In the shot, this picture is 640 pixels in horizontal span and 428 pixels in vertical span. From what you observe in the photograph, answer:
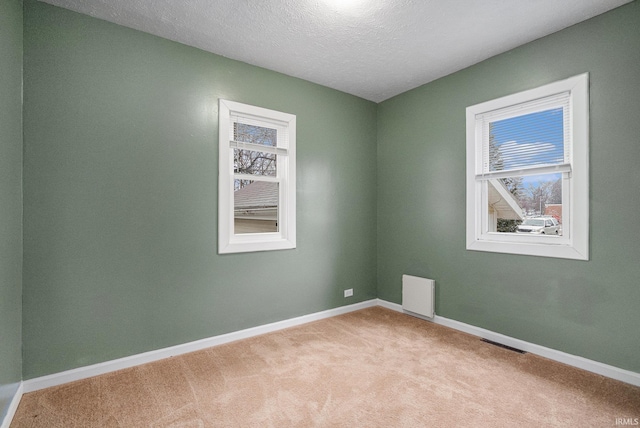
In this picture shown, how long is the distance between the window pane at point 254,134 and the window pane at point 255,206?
0.45 m

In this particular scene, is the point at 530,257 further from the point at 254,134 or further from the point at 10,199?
the point at 10,199

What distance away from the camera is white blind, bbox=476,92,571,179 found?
2758mm

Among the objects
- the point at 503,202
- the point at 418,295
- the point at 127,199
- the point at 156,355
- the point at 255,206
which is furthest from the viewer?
the point at 418,295

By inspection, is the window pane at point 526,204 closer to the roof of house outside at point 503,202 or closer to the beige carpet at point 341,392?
the roof of house outside at point 503,202

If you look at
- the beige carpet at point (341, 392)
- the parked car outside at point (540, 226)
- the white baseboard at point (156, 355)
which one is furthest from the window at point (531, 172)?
the white baseboard at point (156, 355)

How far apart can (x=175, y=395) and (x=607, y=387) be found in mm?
3153

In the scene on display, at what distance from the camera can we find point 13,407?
2004mm

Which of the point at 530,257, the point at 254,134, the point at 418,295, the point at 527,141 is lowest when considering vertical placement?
the point at 418,295

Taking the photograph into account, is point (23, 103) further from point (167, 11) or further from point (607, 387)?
point (607, 387)

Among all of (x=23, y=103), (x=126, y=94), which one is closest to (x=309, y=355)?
(x=126, y=94)

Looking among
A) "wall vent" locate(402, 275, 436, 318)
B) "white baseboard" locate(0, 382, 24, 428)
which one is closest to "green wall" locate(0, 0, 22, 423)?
"white baseboard" locate(0, 382, 24, 428)

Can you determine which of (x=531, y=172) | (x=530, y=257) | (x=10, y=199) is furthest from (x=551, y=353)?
(x=10, y=199)

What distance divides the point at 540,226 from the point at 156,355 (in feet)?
12.2

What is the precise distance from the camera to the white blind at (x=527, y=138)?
109 inches
